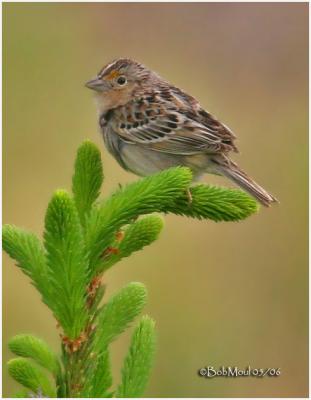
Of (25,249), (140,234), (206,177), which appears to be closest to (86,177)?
(140,234)

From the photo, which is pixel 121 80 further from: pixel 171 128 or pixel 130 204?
pixel 130 204

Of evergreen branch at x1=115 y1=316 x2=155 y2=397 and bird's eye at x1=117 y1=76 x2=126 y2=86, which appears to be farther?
bird's eye at x1=117 y1=76 x2=126 y2=86

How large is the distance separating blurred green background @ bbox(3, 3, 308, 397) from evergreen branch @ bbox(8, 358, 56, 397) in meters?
3.24

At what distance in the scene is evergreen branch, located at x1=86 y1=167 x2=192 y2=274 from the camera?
99.7 inches

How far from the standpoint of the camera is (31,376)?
244cm

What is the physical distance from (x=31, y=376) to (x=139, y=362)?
0.34 m

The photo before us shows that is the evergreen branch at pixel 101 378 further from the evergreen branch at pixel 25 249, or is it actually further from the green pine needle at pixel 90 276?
the evergreen branch at pixel 25 249

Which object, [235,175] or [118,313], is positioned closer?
[118,313]

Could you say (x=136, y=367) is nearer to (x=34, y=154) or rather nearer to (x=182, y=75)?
(x=34, y=154)

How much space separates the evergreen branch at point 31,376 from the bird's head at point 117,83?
278cm

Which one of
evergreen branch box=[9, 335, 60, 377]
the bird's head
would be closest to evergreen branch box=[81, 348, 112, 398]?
evergreen branch box=[9, 335, 60, 377]

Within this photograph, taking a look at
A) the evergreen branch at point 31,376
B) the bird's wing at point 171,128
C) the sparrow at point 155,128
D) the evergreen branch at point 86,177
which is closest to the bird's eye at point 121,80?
the sparrow at point 155,128

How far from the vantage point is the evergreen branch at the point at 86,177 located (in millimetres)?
2863

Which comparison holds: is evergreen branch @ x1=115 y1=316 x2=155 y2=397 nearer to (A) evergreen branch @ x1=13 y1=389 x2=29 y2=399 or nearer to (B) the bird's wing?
(A) evergreen branch @ x1=13 y1=389 x2=29 y2=399
